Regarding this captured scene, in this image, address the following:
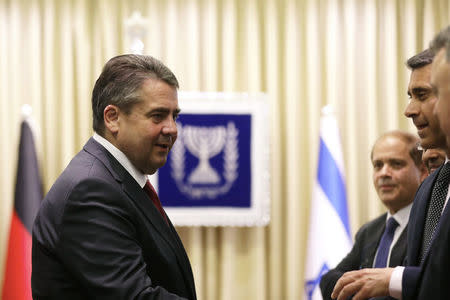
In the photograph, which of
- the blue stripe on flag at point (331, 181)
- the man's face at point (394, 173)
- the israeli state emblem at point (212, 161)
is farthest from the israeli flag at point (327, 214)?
the man's face at point (394, 173)

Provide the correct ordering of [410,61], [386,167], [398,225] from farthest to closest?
1. [386,167]
2. [398,225]
3. [410,61]

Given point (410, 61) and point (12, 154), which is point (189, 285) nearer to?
point (410, 61)

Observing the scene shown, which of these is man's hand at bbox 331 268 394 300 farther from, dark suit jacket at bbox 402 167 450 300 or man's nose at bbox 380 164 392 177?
man's nose at bbox 380 164 392 177

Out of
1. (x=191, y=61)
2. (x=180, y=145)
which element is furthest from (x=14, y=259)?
(x=191, y=61)

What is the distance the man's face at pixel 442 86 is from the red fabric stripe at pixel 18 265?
3628 millimetres

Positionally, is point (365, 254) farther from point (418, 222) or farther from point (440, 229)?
point (440, 229)

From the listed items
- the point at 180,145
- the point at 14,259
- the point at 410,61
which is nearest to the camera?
the point at 410,61

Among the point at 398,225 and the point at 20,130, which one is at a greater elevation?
the point at 20,130

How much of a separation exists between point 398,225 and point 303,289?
80.9 inches

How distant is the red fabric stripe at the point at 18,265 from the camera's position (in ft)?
15.0

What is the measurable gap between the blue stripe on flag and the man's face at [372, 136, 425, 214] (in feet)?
3.85

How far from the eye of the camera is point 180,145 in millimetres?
5008

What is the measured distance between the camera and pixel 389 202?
337 centimetres

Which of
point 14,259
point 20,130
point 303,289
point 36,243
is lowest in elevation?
point 303,289
